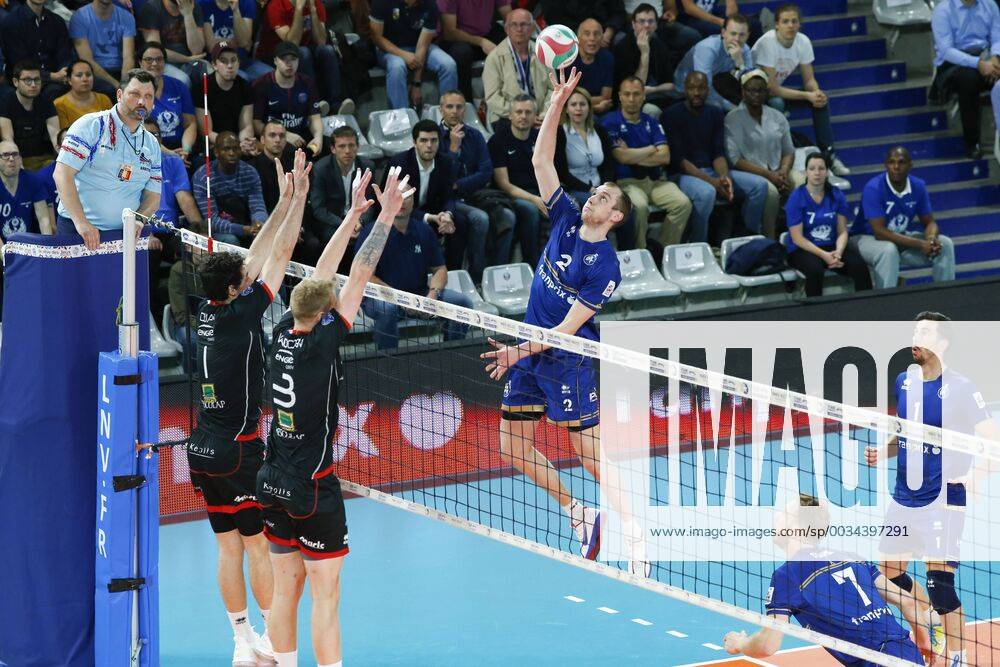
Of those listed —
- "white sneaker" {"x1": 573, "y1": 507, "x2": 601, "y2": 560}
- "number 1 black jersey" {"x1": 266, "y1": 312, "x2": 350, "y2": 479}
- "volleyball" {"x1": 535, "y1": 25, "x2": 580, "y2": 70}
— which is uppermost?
"volleyball" {"x1": 535, "y1": 25, "x2": 580, "y2": 70}

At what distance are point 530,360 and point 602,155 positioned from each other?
641 cm

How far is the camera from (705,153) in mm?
16453

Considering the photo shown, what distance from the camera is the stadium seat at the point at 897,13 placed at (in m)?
19.2

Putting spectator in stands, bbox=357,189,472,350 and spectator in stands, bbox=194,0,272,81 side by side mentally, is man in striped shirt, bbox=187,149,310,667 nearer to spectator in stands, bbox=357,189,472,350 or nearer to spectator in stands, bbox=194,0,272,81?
spectator in stands, bbox=357,189,472,350

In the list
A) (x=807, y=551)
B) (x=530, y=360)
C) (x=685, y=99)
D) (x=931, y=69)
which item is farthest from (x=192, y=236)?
(x=931, y=69)

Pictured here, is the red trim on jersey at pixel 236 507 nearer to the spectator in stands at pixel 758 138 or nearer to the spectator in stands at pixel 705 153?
the spectator in stands at pixel 705 153

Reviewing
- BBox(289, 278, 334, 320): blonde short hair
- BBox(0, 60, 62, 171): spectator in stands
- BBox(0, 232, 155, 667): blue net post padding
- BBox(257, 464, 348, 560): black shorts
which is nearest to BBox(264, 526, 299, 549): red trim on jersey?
BBox(257, 464, 348, 560): black shorts

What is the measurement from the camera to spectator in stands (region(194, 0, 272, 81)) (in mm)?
15211

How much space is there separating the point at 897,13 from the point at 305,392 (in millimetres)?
13618

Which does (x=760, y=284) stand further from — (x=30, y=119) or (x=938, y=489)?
(x=30, y=119)

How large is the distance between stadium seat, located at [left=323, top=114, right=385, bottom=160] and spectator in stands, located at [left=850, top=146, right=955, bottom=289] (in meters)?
Answer: 5.21

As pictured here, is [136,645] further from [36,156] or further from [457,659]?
[36,156]

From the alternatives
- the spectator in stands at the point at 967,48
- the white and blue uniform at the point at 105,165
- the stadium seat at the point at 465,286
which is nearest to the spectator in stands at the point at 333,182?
the stadium seat at the point at 465,286

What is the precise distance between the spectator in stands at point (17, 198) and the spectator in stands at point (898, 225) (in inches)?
329
